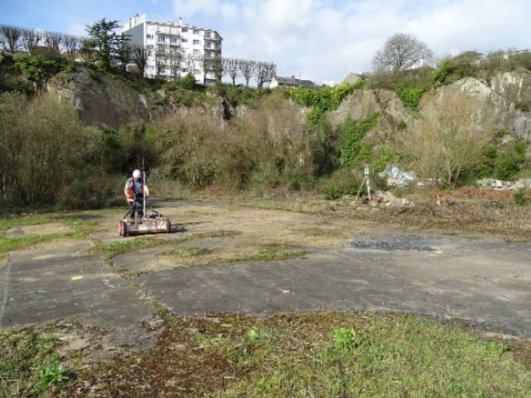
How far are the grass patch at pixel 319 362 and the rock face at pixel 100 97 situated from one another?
1252 inches

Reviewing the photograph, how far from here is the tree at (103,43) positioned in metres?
39.2

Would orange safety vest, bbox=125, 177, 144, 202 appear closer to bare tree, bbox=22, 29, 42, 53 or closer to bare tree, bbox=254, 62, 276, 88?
bare tree, bbox=22, 29, 42, 53

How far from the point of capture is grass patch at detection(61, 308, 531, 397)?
368 centimetres

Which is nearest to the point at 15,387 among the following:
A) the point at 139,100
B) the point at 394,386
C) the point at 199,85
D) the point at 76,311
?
the point at 76,311

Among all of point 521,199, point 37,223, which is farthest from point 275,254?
point 521,199

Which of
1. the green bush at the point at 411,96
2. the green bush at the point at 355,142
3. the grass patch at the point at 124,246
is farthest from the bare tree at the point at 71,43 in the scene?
the grass patch at the point at 124,246

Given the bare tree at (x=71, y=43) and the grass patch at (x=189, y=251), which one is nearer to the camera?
the grass patch at (x=189, y=251)

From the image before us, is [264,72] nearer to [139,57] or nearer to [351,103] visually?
[139,57]

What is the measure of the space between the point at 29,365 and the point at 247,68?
47.4 metres

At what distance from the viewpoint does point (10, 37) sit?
3794cm

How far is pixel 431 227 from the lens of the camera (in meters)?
13.2

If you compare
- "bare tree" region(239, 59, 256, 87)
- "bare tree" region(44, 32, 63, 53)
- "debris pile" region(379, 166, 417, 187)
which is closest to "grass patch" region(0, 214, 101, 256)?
"debris pile" region(379, 166, 417, 187)

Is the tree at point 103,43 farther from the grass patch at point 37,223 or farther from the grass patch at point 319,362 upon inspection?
the grass patch at point 319,362

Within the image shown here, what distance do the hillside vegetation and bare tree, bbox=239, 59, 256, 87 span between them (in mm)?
8076
